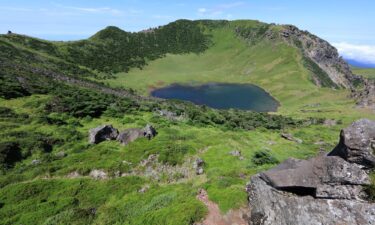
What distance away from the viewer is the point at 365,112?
123m

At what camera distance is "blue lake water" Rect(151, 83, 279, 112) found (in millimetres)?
157700

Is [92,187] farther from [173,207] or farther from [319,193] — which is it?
[319,193]

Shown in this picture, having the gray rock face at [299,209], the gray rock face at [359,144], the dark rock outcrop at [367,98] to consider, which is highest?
the gray rock face at [359,144]

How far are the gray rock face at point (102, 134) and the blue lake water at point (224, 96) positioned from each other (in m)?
110

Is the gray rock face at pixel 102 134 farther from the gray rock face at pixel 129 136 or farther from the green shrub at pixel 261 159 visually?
the green shrub at pixel 261 159

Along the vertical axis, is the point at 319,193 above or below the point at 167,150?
above

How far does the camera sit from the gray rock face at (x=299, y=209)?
1759 centimetres

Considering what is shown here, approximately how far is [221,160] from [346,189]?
69.5ft

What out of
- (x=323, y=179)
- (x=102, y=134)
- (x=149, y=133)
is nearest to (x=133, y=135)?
(x=149, y=133)

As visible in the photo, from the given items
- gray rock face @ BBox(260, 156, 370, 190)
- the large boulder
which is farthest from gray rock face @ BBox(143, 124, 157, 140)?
the large boulder

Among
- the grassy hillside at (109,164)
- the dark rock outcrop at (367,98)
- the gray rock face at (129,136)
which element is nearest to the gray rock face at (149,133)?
the gray rock face at (129,136)

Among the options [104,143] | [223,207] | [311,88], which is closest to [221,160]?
[223,207]

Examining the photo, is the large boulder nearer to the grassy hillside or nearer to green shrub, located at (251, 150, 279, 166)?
Result: the grassy hillside

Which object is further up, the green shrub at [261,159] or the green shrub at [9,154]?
the green shrub at [261,159]
